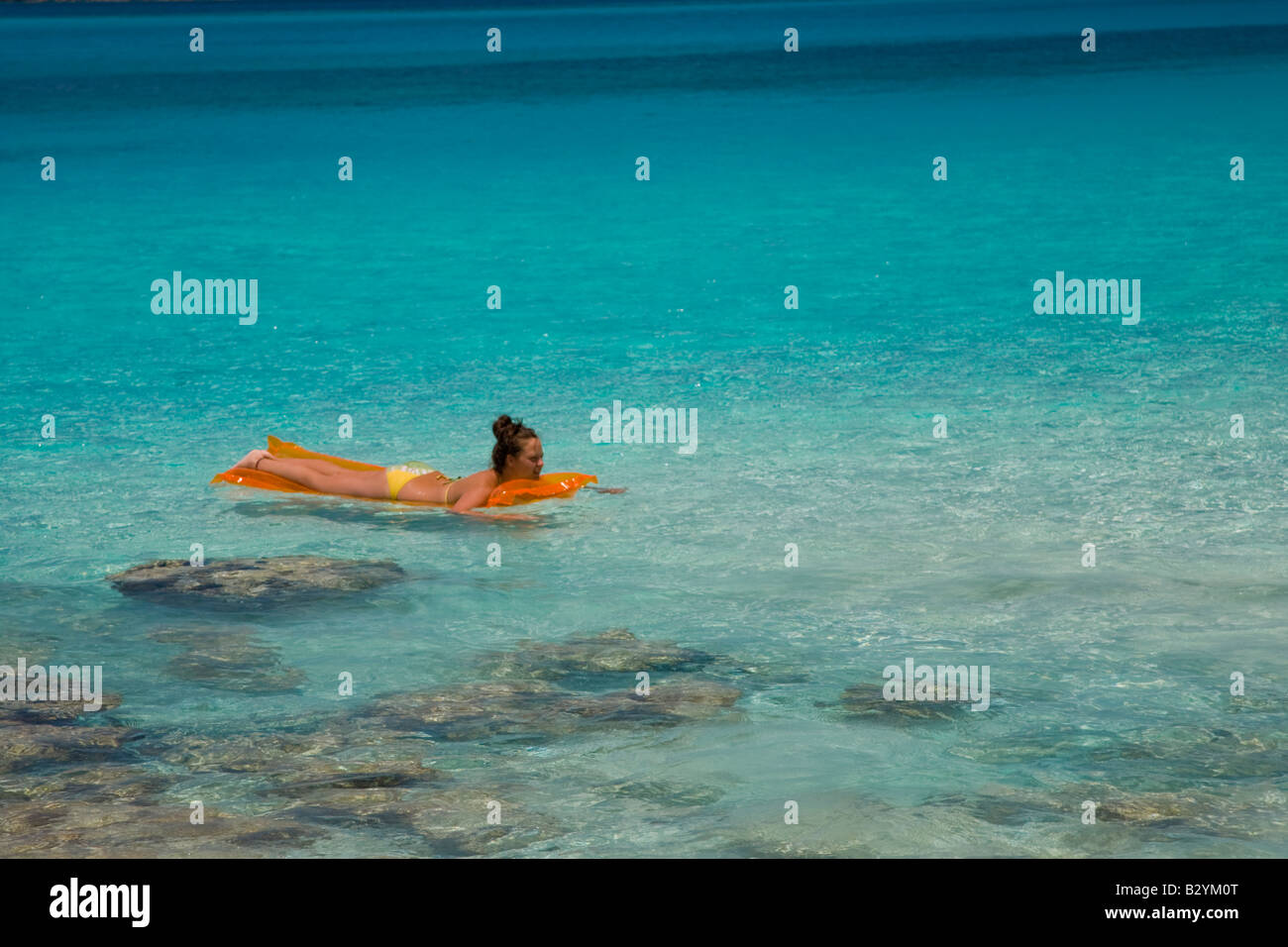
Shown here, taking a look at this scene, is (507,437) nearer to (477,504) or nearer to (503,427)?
(503,427)

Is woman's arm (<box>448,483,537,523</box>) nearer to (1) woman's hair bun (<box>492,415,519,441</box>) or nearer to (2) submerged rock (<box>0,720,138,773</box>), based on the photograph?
(1) woman's hair bun (<box>492,415,519,441</box>)

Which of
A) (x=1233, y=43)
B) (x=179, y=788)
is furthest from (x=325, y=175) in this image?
(x=1233, y=43)

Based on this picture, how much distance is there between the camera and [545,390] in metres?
12.3

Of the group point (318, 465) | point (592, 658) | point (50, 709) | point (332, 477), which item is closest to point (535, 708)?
point (592, 658)

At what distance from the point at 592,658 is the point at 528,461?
232 cm

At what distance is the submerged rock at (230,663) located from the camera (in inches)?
255

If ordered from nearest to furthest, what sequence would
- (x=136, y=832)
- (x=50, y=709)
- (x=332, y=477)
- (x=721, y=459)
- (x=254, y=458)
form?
(x=136, y=832) < (x=50, y=709) < (x=332, y=477) < (x=254, y=458) < (x=721, y=459)

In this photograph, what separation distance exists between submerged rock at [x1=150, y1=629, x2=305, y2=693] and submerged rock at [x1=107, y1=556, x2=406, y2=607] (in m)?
0.41

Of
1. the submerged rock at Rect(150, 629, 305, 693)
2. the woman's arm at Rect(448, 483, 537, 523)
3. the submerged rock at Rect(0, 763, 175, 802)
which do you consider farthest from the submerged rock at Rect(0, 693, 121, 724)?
the woman's arm at Rect(448, 483, 537, 523)

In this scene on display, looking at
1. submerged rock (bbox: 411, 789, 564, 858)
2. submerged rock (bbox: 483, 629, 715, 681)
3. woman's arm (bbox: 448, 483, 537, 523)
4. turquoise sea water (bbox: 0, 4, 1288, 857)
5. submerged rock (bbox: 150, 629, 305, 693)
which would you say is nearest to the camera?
submerged rock (bbox: 411, 789, 564, 858)

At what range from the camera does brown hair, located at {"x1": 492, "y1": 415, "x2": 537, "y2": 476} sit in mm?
8805

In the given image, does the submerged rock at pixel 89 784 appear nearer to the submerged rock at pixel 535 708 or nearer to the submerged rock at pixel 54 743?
the submerged rock at pixel 54 743

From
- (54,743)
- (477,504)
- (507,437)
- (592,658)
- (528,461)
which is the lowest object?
(54,743)

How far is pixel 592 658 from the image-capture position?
6.76m
